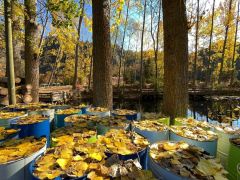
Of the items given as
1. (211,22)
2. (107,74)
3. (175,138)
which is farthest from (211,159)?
(211,22)

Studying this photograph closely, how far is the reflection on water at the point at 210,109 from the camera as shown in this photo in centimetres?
1086

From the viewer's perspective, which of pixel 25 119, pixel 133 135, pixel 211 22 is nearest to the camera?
pixel 133 135

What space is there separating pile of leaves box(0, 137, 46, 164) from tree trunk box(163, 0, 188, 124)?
285 cm

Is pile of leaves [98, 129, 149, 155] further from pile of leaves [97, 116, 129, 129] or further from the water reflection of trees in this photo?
the water reflection of trees

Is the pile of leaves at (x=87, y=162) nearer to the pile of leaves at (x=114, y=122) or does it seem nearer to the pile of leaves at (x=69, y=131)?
the pile of leaves at (x=69, y=131)

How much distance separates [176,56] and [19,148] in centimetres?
334

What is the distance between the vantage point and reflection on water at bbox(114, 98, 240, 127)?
35.6 feet

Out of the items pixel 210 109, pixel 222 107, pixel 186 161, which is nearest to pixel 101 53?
pixel 186 161

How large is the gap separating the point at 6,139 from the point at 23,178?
0.87 m

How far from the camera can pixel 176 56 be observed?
14.9 feet

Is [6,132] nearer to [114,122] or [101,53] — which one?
[114,122]

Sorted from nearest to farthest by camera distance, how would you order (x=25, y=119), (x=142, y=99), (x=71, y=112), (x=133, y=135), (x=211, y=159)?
(x=211, y=159)
(x=133, y=135)
(x=25, y=119)
(x=71, y=112)
(x=142, y=99)

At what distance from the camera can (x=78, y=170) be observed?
1.74 meters

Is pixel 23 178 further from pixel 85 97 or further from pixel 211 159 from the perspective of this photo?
pixel 85 97
